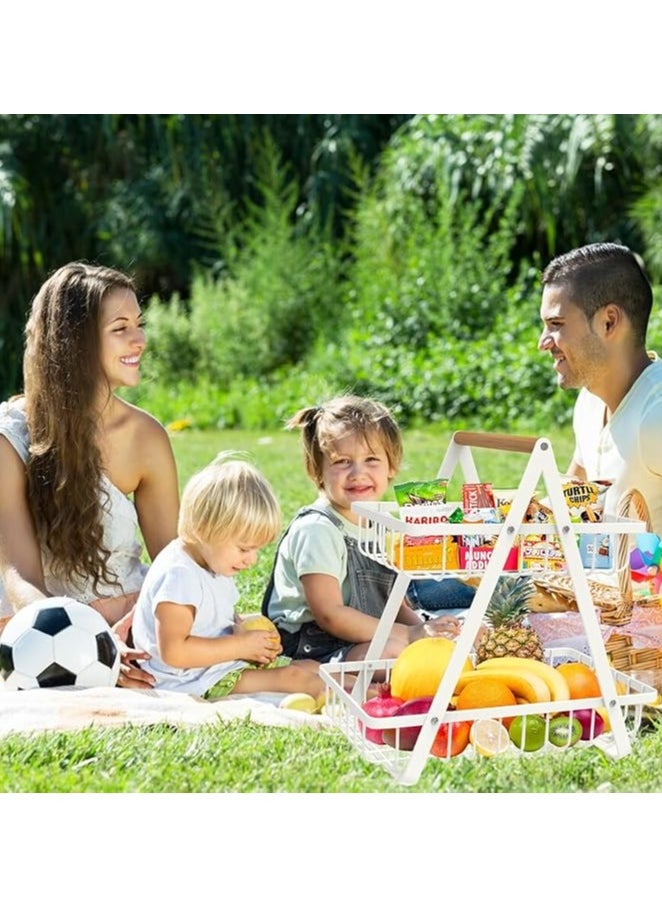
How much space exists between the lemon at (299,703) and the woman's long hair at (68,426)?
2.78 feet

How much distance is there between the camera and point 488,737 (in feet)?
9.92

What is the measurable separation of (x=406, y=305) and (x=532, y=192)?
169cm

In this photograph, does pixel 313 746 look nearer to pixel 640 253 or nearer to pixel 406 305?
pixel 406 305

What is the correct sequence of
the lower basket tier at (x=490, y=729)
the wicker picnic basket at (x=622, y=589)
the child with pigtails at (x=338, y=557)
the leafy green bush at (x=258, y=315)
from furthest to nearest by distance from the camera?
the leafy green bush at (x=258, y=315) < the child with pigtails at (x=338, y=557) < the wicker picnic basket at (x=622, y=589) < the lower basket tier at (x=490, y=729)

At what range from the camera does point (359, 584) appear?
391 cm

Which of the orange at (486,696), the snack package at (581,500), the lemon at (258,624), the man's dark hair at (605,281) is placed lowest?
the lemon at (258,624)

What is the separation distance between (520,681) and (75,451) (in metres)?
1.68

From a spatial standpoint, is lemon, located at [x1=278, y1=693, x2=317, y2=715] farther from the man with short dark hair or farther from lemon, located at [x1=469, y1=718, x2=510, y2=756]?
the man with short dark hair

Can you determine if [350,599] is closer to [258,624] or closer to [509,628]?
[258,624]

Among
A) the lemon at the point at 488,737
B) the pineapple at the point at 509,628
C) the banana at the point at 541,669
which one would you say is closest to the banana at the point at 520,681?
the banana at the point at 541,669

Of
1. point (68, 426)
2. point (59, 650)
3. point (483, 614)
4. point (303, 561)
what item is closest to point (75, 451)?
point (68, 426)

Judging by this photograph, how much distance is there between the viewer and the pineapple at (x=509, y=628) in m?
3.41

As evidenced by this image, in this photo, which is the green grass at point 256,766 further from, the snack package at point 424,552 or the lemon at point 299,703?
the snack package at point 424,552
